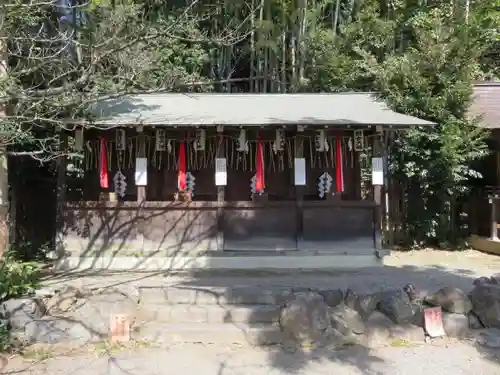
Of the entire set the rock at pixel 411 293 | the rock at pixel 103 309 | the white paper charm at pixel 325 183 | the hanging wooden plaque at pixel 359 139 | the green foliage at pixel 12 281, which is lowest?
the rock at pixel 103 309

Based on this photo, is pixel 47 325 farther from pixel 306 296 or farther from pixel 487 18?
pixel 487 18

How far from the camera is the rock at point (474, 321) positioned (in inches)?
259

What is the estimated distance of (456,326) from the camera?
6438mm

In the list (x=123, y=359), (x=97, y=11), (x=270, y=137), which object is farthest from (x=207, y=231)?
(x=97, y=11)

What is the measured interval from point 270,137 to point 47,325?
19.1 ft

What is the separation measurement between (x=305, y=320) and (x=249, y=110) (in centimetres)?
584

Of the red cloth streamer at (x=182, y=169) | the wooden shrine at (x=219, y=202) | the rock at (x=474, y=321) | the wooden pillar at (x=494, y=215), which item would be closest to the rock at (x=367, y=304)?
the rock at (x=474, y=321)

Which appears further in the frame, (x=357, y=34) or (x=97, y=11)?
(x=357, y=34)

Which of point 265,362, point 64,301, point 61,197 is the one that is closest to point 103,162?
point 61,197

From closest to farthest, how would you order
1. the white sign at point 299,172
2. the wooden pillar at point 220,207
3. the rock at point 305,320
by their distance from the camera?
1. the rock at point 305,320
2. the white sign at point 299,172
3. the wooden pillar at point 220,207

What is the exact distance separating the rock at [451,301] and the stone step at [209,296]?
6.73 ft

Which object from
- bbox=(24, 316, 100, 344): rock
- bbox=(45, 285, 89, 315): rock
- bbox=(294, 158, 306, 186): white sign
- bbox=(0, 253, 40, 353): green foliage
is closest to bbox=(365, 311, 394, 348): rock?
bbox=(24, 316, 100, 344): rock

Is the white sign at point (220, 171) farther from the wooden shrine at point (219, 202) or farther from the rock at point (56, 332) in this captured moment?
the rock at point (56, 332)

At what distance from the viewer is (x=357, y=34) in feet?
52.3
